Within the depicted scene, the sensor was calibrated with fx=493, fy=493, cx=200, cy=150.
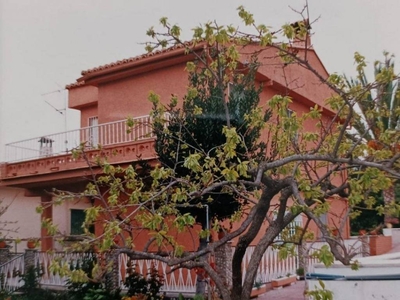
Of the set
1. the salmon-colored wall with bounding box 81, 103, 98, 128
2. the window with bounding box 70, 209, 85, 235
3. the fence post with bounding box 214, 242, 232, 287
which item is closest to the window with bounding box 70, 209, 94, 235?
the window with bounding box 70, 209, 85, 235

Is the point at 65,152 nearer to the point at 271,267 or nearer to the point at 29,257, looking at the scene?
the point at 29,257

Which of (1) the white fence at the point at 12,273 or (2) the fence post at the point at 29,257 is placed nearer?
(1) the white fence at the point at 12,273

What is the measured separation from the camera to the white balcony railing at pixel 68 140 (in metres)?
10.0

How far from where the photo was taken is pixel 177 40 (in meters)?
4.73

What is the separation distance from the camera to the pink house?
387 inches

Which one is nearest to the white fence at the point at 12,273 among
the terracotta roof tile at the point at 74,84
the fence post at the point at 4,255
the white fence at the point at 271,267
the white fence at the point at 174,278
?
the fence post at the point at 4,255

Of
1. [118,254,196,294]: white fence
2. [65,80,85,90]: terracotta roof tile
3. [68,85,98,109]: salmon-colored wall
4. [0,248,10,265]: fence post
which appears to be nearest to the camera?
[118,254,196,294]: white fence

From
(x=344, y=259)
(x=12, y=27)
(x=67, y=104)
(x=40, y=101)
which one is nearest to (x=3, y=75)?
(x=12, y=27)

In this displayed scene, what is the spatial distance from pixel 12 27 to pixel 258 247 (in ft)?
15.6

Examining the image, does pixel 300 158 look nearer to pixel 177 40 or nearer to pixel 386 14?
pixel 177 40

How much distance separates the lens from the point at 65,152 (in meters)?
10.8

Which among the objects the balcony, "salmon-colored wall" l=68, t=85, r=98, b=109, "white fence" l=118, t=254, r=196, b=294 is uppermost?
"salmon-colored wall" l=68, t=85, r=98, b=109

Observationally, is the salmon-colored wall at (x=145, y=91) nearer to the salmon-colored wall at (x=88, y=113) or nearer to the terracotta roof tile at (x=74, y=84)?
the salmon-colored wall at (x=88, y=113)

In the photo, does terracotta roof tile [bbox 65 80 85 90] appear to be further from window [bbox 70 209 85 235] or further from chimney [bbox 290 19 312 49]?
chimney [bbox 290 19 312 49]
